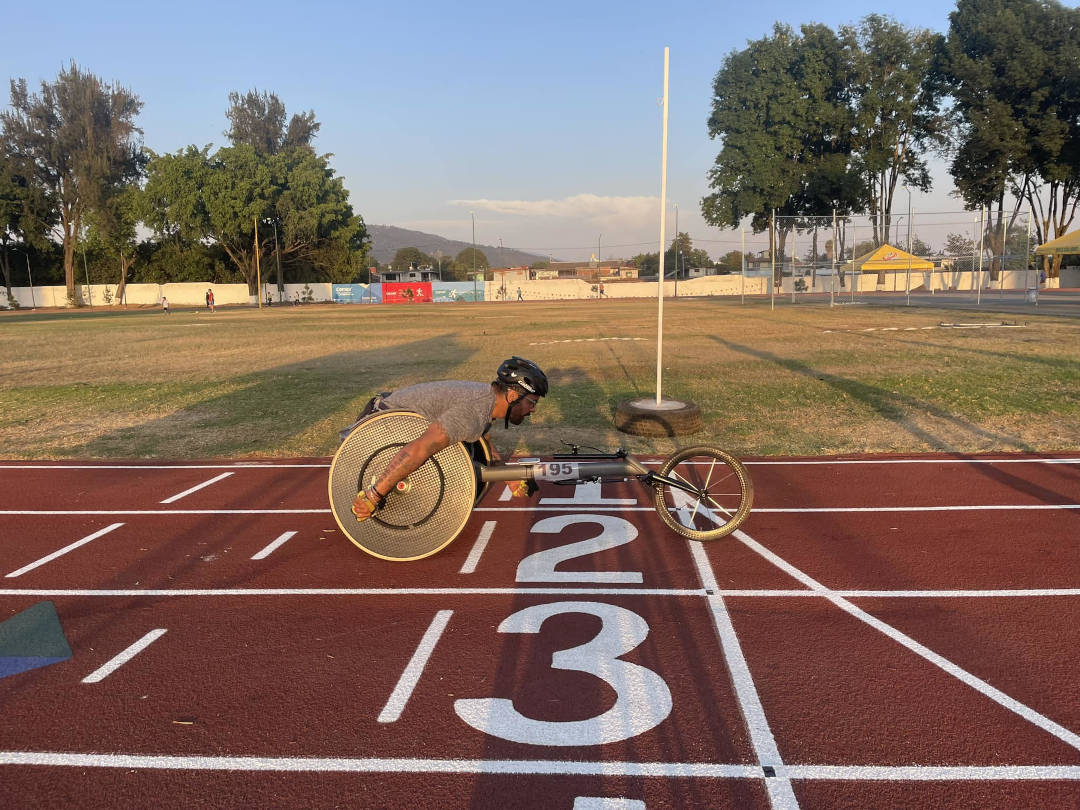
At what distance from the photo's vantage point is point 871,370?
14.7 m

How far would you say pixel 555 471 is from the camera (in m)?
5.38

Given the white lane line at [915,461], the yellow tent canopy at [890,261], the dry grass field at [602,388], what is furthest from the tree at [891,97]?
the white lane line at [915,461]

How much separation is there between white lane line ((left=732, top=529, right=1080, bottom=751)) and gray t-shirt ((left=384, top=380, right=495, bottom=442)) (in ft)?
7.85

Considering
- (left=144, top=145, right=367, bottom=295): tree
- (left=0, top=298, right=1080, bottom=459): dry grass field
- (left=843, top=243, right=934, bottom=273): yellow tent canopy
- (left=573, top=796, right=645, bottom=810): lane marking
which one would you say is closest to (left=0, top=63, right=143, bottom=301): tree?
(left=144, top=145, right=367, bottom=295): tree

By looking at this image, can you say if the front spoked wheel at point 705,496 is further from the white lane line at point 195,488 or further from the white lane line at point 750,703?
the white lane line at point 195,488

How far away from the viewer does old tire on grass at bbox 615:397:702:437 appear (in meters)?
9.03

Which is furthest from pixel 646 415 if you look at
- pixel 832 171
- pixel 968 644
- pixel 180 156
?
pixel 180 156

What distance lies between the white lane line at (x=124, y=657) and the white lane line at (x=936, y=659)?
4182mm

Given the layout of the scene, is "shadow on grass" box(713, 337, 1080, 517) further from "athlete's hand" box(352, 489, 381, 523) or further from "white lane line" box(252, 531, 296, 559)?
"white lane line" box(252, 531, 296, 559)

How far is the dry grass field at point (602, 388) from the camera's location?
30.6ft

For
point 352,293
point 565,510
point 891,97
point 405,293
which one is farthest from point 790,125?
point 565,510

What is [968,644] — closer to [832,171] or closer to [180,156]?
[832,171]

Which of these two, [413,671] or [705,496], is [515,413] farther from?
[413,671]

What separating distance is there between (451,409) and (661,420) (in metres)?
4.45
